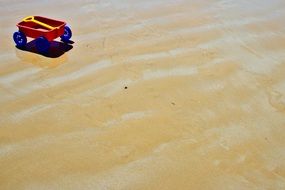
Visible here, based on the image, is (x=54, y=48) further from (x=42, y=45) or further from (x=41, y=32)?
(x=41, y=32)

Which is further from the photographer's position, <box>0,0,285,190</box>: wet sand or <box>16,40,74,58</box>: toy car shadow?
<box>16,40,74,58</box>: toy car shadow

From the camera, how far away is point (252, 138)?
3832 millimetres

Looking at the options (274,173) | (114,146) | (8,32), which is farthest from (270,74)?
(8,32)

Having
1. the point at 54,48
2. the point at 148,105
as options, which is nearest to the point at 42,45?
the point at 54,48

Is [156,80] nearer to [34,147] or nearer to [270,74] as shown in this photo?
[270,74]

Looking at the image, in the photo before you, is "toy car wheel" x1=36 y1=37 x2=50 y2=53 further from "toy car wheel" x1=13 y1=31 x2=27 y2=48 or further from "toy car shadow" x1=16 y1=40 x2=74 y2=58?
"toy car wheel" x1=13 y1=31 x2=27 y2=48

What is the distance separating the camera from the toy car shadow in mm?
5518

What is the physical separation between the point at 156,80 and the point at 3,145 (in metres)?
1.97

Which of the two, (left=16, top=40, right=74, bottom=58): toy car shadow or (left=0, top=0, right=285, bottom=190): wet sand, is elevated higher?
(left=16, top=40, right=74, bottom=58): toy car shadow

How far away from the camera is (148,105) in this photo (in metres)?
4.31

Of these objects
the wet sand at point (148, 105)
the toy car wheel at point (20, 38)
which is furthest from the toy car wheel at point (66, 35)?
the toy car wheel at point (20, 38)

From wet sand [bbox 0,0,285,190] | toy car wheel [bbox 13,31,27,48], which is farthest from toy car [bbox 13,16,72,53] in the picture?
wet sand [bbox 0,0,285,190]

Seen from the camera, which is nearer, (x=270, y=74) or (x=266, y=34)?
(x=270, y=74)

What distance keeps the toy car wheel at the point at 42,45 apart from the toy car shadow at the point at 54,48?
0.16ft
